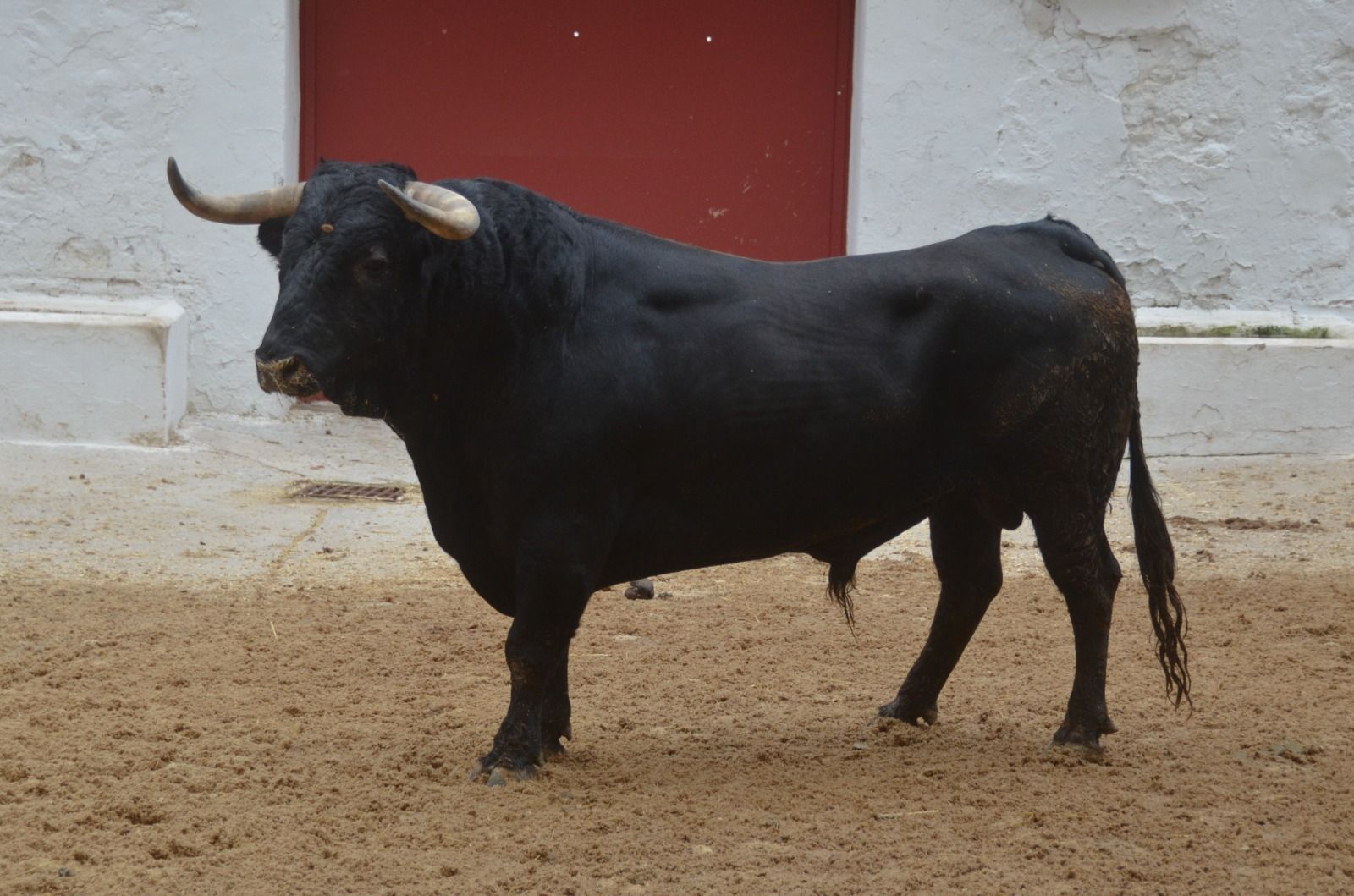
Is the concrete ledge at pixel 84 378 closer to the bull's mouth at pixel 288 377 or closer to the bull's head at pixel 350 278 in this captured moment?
the bull's head at pixel 350 278

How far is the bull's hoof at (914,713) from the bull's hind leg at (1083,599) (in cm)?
40

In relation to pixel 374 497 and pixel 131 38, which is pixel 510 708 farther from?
pixel 131 38

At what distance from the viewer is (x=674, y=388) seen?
4.24 metres

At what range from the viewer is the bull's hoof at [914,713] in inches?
189

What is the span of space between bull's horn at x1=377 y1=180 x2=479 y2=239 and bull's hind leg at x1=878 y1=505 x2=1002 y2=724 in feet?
5.63

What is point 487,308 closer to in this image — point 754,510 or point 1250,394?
point 754,510

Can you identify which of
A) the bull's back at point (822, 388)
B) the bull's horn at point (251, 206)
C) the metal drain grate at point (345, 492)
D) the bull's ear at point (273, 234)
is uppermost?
the bull's horn at point (251, 206)

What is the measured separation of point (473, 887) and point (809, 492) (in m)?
1.47

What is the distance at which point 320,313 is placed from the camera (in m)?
3.93

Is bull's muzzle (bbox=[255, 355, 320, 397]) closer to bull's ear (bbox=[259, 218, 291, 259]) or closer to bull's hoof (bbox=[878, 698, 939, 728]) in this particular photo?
bull's ear (bbox=[259, 218, 291, 259])

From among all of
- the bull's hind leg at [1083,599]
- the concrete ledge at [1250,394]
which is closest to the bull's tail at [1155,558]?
the bull's hind leg at [1083,599]

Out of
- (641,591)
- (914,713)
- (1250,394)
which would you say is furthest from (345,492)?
(1250,394)

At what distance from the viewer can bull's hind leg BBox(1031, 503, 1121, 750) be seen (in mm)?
4461

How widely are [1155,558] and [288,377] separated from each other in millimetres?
2600
